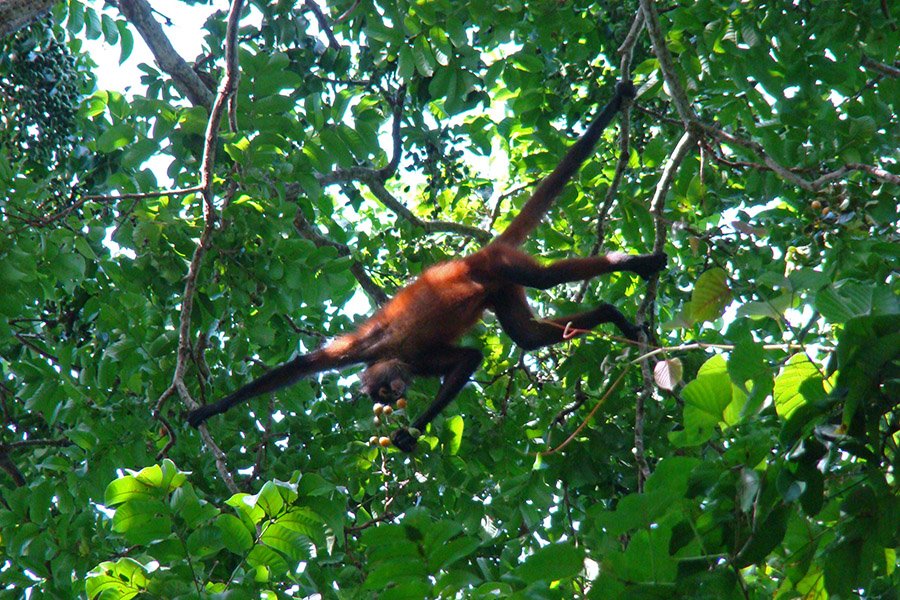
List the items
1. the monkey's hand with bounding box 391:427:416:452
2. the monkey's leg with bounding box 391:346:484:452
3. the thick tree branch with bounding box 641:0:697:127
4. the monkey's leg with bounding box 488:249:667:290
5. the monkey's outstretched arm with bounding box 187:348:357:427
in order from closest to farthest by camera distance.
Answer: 1. the thick tree branch with bounding box 641:0:697:127
2. the monkey's hand with bounding box 391:427:416:452
3. the monkey's leg with bounding box 488:249:667:290
4. the monkey's outstretched arm with bounding box 187:348:357:427
5. the monkey's leg with bounding box 391:346:484:452

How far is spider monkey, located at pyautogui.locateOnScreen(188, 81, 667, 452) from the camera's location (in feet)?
15.3

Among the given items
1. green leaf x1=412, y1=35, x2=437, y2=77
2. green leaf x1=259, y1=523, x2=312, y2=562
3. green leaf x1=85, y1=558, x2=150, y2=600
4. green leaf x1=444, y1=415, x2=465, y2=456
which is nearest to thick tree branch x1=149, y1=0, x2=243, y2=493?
green leaf x1=412, y1=35, x2=437, y2=77

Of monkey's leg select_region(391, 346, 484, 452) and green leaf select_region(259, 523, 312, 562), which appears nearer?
green leaf select_region(259, 523, 312, 562)

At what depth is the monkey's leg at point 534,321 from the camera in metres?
4.48

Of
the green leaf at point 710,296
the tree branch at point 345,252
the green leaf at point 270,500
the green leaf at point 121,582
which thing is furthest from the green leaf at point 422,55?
the green leaf at point 121,582

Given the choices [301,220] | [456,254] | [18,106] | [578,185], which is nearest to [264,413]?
[301,220]

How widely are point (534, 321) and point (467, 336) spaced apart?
0.99 m

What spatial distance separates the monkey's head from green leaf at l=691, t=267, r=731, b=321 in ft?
9.91

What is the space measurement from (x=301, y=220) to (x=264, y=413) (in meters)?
1.31

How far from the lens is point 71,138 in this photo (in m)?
5.41

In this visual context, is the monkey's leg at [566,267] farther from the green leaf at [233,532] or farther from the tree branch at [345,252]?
the green leaf at [233,532]

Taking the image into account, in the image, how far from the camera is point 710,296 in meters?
2.21

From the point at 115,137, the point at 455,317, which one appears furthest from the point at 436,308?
the point at 115,137

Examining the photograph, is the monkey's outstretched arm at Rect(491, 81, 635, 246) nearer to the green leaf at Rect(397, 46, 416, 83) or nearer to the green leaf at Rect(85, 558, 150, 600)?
the green leaf at Rect(397, 46, 416, 83)
